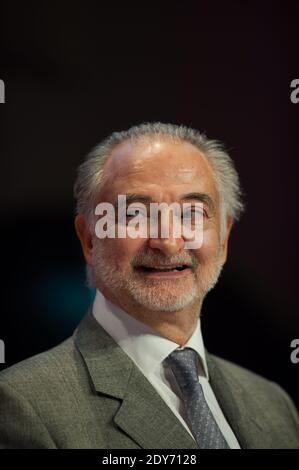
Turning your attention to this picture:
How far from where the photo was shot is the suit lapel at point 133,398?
4.69 ft

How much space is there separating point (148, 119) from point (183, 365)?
2.49 feet

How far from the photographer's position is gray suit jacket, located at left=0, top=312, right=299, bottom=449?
1.37 m

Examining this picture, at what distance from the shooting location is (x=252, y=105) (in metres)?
1.91

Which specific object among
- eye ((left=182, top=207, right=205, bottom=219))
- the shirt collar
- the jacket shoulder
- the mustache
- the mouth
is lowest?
the jacket shoulder

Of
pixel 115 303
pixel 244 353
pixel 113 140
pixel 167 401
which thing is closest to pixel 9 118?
pixel 113 140

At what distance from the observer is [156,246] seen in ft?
5.00

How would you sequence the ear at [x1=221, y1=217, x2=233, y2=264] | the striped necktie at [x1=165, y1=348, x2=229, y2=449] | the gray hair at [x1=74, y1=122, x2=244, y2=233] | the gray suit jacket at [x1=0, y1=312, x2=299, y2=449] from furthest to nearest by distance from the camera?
the ear at [x1=221, y1=217, x2=233, y2=264] < the gray hair at [x1=74, y1=122, x2=244, y2=233] < the striped necktie at [x1=165, y1=348, x2=229, y2=449] < the gray suit jacket at [x1=0, y1=312, x2=299, y2=449]

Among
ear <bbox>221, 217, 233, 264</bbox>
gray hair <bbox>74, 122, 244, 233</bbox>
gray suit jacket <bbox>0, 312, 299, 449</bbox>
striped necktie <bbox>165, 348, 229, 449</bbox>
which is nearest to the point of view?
gray suit jacket <bbox>0, 312, 299, 449</bbox>

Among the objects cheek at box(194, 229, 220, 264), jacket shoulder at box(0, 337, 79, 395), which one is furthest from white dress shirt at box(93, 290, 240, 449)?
cheek at box(194, 229, 220, 264)

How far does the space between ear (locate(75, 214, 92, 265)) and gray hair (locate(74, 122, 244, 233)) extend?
0.02 metres

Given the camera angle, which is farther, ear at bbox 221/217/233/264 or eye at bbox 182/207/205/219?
ear at bbox 221/217/233/264

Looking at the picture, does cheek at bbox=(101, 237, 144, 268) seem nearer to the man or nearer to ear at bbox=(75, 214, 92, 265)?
the man

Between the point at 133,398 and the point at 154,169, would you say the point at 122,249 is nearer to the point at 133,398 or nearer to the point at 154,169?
the point at 154,169
